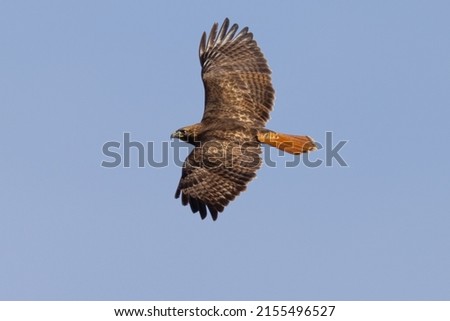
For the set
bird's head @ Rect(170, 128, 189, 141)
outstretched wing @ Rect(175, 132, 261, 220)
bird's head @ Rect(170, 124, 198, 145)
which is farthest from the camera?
bird's head @ Rect(170, 128, 189, 141)

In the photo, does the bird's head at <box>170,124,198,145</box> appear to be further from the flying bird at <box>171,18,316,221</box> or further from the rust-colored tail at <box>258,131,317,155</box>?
the rust-colored tail at <box>258,131,317,155</box>

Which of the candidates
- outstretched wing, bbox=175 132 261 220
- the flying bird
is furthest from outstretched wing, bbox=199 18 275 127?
outstretched wing, bbox=175 132 261 220

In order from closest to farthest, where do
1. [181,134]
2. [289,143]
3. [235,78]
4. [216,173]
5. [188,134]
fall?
[216,173] → [289,143] → [188,134] → [181,134] → [235,78]

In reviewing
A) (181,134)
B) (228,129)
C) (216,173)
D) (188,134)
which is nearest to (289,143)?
(228,129)

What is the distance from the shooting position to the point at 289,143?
19.8 meters

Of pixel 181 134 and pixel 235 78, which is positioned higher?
pixel 235 78

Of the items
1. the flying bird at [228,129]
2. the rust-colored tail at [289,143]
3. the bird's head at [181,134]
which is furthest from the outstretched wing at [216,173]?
the bird's head at [181,134]

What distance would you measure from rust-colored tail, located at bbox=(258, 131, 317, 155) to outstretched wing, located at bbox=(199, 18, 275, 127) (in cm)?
57

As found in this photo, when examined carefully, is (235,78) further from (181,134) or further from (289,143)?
(289,143)

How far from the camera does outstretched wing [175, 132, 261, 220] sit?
1911 centimetres

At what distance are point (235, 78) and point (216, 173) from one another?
258 cm
